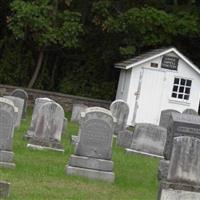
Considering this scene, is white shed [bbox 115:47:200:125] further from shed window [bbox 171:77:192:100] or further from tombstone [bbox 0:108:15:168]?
tombstone [bbox 0:108:15:168]

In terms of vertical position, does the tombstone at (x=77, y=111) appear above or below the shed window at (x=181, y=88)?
below

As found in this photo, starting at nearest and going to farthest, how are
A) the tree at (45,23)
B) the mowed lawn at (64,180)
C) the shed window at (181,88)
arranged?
the mowed lawn at (64,180)
the shed window at (181,88)
the tree at (45,23)

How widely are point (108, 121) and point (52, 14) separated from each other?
740 inches

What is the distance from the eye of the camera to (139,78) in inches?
1168

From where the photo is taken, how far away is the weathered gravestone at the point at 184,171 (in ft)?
39.3

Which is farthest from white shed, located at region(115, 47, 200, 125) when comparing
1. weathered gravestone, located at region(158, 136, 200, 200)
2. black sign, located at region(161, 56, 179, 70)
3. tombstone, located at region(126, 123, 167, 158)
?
weathered gravestone, located at region(158, 136, 200, 200)

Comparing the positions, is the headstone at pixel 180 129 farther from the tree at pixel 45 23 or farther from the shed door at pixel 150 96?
the tree at pixel 45 23

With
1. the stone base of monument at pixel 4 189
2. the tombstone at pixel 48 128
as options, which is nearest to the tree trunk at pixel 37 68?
the tombstone at pixel 48 128

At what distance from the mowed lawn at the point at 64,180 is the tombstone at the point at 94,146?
285 millimetres

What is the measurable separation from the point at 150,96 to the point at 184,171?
1749 cm

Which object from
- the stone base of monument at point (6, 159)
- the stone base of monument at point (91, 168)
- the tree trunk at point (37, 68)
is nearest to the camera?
the stone base of monument at point (6, 159)

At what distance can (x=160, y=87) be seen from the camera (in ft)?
97.2

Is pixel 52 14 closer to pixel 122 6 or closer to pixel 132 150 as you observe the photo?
pixel 122 6

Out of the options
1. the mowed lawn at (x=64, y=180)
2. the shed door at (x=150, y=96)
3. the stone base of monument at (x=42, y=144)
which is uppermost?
the shed door at (x=150, y=96)
